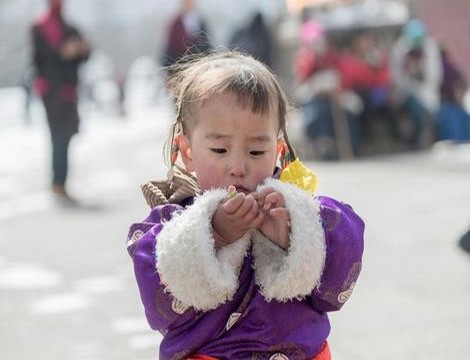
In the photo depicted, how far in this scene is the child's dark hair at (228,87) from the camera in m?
2.94

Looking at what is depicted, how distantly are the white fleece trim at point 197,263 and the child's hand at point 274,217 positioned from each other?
3.8 inches

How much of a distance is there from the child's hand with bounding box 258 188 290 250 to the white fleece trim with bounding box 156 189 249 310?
0.10 meters

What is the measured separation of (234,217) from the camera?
9.20 ft

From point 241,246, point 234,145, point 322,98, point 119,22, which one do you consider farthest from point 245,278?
point 119,22

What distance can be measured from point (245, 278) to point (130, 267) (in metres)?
5.05

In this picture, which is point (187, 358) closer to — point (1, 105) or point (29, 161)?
point (29, 161)

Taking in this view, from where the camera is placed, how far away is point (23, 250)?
887cm

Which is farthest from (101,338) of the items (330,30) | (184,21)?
(184,21)

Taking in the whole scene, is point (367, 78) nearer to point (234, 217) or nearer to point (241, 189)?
point (241, 189)

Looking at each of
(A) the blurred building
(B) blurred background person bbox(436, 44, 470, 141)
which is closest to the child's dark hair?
(B) blurred background person bbox(436, 44, 470, 141)

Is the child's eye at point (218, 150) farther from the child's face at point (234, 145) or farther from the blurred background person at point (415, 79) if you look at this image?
the blurred background person at point (415, 79)

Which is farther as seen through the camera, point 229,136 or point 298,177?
point 298,177

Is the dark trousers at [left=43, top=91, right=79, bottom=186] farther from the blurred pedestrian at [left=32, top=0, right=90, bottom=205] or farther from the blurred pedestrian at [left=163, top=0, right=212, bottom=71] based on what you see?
the blurred pedestrian at [left=163, top=0, right=212, bottom=71]

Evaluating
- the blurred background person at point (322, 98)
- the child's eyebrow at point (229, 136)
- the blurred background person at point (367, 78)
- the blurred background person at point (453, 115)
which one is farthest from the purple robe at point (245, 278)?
the blurred background person at point (453, 115)
